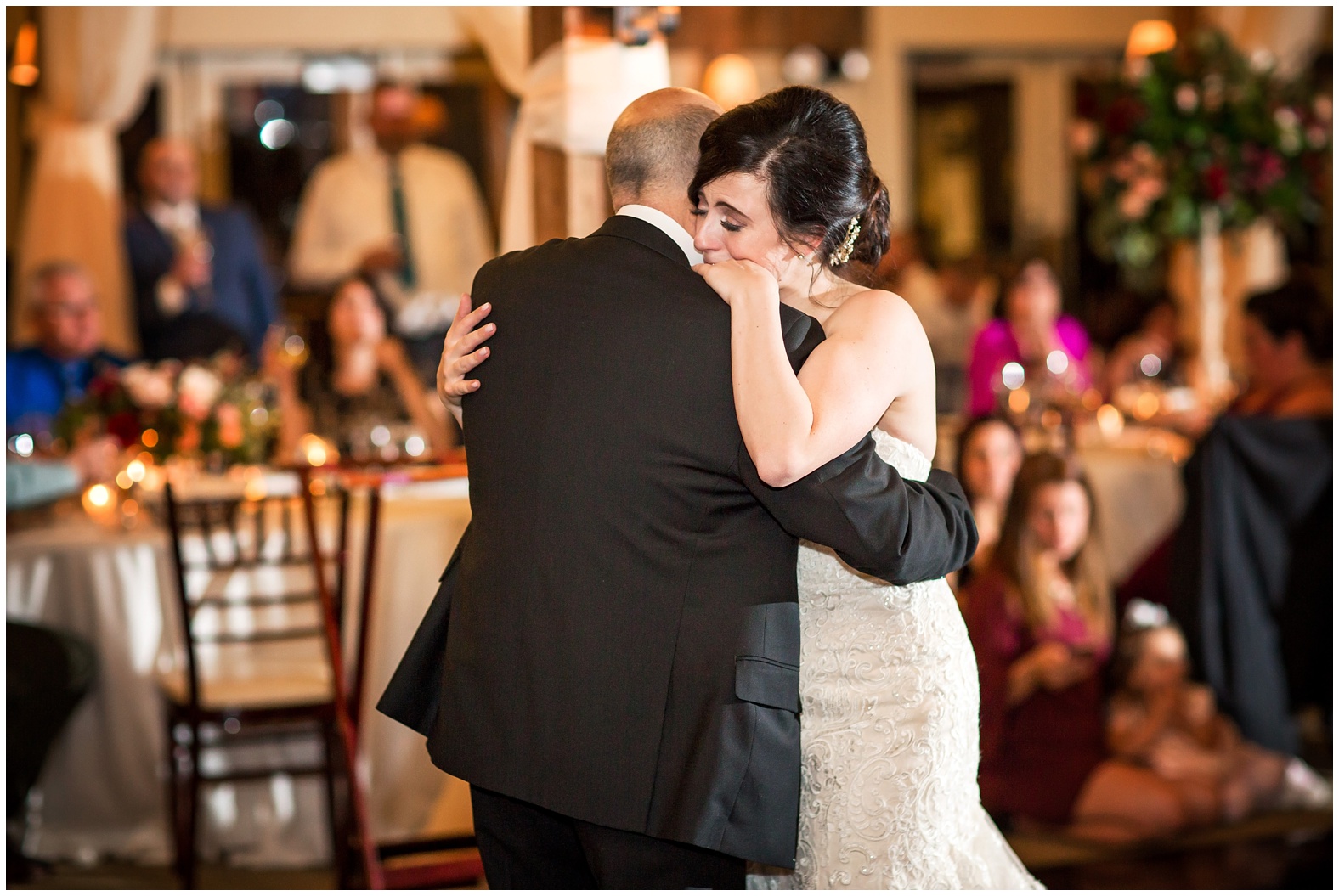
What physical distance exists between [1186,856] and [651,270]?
99.1 inches

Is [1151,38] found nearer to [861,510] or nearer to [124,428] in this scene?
[124,428]

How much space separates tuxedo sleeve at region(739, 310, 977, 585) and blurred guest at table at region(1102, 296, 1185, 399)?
354 centimetres

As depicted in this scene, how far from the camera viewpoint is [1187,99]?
4.52 m

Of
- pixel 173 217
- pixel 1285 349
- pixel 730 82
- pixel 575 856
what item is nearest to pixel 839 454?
pixel 575 856

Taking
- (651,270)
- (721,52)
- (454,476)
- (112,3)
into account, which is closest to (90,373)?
(454,476)

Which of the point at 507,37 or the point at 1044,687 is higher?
the point at 507,37

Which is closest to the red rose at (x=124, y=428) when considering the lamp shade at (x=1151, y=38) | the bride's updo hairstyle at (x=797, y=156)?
the bride's updo hairstyle at (x=797, y=156)

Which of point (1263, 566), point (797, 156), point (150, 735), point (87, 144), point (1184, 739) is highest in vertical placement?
point (87, 144)

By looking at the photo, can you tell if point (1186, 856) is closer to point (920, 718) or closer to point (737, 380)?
point (920, 718)

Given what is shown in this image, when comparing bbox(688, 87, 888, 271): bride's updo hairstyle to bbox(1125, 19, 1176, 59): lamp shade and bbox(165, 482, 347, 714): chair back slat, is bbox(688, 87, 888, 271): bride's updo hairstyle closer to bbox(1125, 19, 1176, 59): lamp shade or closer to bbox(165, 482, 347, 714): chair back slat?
bbox(165, 482, 347, 714): chair back slat

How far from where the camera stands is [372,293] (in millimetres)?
4566

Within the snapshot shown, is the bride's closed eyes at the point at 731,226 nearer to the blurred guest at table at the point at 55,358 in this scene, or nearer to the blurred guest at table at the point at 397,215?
the blurred guest at table at the point at 55,358

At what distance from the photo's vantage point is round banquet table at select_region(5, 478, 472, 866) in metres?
3.31

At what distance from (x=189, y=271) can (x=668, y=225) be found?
14.3 ft
